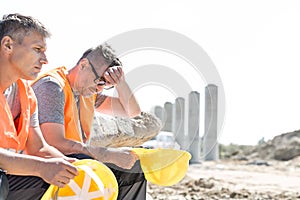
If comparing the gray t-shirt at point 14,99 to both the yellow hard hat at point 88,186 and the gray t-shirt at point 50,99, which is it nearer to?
the gray t-shirt at point 50,99

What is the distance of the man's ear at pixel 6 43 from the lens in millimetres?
2377

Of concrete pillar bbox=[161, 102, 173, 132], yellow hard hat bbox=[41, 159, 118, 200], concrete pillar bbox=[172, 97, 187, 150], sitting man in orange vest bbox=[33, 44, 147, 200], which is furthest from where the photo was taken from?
concrete pillar bbox=[161, 102, 173, 132]

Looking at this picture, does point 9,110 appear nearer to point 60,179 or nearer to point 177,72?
point 60,179

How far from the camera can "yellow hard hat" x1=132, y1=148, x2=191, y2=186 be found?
295 cm

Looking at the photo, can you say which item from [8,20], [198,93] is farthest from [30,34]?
[198,93]

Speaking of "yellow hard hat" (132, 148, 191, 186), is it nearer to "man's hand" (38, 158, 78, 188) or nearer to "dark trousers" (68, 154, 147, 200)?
"dark trousers" (68, 154, 147, 200)

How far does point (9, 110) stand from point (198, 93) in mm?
1310

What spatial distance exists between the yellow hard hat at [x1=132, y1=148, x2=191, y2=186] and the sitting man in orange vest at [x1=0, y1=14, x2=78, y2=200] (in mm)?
569

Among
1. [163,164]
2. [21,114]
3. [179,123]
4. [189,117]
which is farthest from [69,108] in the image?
[189,117]

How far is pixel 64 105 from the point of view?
2920 mm

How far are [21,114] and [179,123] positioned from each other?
1.15m

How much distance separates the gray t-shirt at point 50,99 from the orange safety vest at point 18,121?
174 millimetres

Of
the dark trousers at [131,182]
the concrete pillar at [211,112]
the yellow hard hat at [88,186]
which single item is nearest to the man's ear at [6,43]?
the yellow hard hat at [88,186]

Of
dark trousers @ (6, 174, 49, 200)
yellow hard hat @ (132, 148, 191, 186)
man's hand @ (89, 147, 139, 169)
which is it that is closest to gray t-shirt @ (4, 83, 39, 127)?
dark trousers @ (6, 174, 49, 200)
